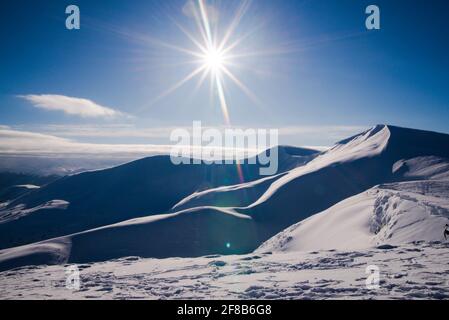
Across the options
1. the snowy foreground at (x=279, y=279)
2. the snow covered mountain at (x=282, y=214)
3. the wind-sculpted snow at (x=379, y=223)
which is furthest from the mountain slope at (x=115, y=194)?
the snowy foreground at (x=279, y=279)

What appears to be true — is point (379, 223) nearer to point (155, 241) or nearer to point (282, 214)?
point (155, 241)

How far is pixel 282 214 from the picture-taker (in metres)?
52.6

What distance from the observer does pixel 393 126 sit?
233ft

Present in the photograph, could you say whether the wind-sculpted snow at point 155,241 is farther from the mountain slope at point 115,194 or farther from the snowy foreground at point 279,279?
the mountain slope at point 115,194

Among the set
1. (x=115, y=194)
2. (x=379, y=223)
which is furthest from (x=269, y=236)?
(x=115, y=194)

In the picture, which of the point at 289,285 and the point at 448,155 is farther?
the point at 448,155

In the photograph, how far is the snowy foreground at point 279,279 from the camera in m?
9.28

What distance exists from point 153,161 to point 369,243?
117 metres

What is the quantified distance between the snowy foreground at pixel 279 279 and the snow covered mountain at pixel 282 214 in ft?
13.3

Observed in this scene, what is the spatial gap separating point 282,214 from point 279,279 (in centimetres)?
4220

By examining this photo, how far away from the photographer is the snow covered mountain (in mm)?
22250
